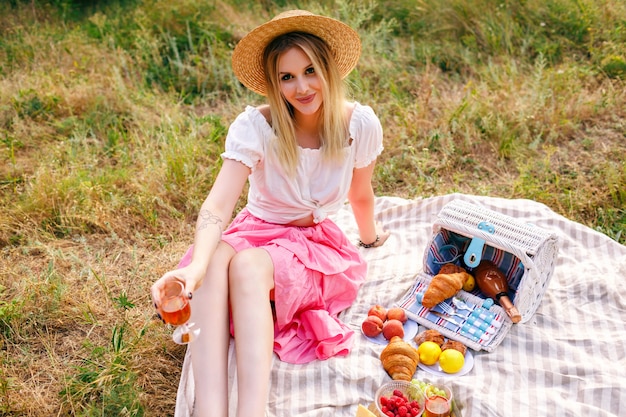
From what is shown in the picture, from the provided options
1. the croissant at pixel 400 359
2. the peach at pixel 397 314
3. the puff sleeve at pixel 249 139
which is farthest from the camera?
the peach at pixel 397 314

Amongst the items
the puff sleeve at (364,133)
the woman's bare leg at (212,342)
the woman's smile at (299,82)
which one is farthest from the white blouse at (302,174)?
the woman's bare leg at (212,342)

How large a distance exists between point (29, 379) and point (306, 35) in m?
1.84

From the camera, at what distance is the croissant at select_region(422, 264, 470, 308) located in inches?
104

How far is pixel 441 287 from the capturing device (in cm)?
265

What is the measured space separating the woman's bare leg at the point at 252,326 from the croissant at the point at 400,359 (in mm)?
476

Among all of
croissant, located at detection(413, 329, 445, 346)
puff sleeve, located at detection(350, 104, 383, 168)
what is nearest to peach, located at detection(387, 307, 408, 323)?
croissant, located at detection(413, 329, 445, 346)

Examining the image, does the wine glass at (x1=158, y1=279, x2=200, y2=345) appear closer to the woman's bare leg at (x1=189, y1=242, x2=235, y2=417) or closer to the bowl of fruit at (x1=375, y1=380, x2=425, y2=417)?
the woman's bare leg at (x1=189, y1=242, x2=235, y2=417)

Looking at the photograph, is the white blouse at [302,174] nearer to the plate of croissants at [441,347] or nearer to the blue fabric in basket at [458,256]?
the blue fabric in basket at [458,256]

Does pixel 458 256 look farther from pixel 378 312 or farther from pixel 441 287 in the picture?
pixel 378 312

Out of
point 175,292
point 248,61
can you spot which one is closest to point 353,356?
point 175,292

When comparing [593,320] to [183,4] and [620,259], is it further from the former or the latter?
[183,4]

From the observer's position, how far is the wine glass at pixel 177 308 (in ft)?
6.35

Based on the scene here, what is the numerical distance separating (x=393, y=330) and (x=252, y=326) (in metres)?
0.68

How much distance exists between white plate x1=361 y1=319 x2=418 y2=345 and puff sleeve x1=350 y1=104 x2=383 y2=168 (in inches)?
30.2
